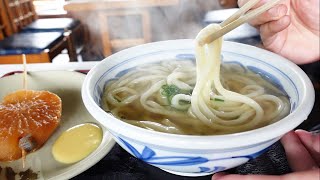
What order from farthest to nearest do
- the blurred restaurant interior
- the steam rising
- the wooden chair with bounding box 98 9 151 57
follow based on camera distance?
the steam rising, the wooden chair with bounding box 98 9 151 57, the blurred restaurant interior

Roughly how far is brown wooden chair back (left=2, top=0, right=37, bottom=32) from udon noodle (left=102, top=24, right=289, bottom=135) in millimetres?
3113

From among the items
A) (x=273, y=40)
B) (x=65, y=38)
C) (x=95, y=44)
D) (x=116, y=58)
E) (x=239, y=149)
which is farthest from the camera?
(x=95, y=44)

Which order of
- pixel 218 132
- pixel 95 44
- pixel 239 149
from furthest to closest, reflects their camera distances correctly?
pixel 95 44
pixel 218 132
pixel 239 149

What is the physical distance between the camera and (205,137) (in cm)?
61

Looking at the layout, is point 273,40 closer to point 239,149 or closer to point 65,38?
point 239,149

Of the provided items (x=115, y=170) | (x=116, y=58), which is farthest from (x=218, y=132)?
(x=116, y=58)

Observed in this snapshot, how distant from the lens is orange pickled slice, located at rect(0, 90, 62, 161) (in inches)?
36.4

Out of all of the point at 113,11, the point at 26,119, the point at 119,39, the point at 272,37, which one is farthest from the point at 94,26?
the point at 26,119

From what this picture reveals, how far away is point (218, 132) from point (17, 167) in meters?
0.57

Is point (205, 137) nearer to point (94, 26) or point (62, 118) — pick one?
point (62, 118)

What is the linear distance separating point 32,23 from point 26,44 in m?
0.83

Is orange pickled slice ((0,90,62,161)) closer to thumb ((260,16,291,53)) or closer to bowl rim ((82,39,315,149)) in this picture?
bowl rim ((82,39,315,149))

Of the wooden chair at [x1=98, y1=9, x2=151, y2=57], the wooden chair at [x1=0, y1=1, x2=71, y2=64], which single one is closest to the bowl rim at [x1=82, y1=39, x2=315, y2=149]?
the wooden chair at [x1=0, y1=1, x2=71, y2=64]

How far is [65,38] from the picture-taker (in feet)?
11.9
